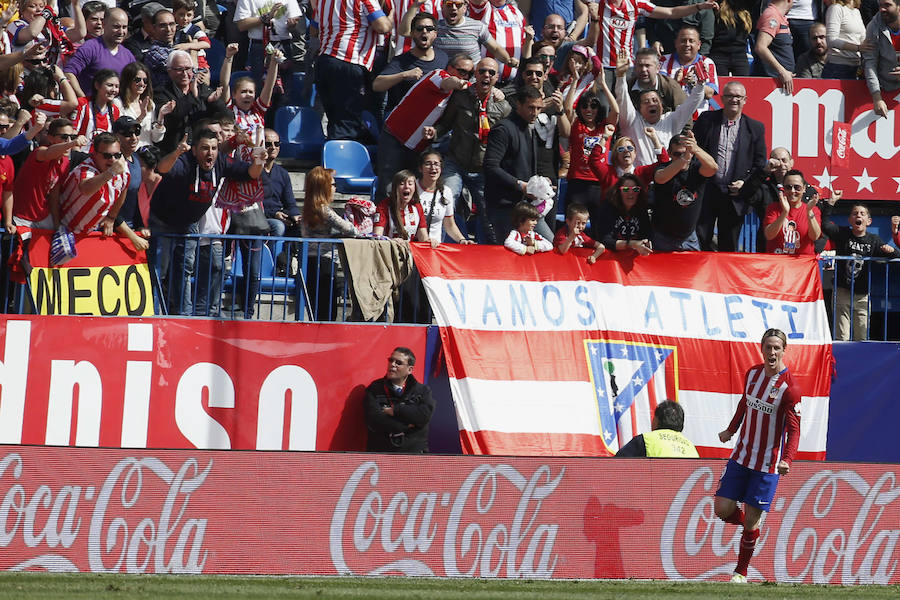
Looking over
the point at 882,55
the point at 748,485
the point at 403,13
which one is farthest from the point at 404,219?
the point at 882,55

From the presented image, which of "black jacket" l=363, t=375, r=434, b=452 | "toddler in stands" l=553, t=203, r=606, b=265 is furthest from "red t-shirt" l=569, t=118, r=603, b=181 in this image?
"black jacket" l=363, t=375, r=434, b=452

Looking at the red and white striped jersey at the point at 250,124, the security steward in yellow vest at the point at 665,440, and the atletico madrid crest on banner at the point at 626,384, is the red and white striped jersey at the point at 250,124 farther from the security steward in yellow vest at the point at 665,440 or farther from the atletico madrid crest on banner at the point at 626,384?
the security steward in yellow vest at the point at 665,440

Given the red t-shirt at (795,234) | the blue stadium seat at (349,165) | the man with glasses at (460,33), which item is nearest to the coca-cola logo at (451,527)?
the red t-shirt at (795,234)

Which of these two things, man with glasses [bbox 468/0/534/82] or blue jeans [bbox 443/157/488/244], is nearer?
blue jeans [bbox 443/157/488/244]

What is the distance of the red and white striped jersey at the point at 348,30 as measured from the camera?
1494cm

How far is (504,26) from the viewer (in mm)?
15727

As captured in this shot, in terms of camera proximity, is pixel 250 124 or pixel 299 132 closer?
pixel 250 124

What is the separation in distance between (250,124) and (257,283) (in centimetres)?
195

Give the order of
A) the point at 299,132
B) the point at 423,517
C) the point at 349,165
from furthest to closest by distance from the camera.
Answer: the point at 299,132, the point at 349,165, the point at 423,517

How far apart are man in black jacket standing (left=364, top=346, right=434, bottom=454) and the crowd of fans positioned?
4.69 ft

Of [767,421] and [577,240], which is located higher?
[577,240]

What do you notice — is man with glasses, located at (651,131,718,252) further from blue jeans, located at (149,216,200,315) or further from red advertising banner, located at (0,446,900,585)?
blue jeans, located at (149,216,200,315)

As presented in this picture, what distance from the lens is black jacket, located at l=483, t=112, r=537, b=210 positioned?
1329 centimetres

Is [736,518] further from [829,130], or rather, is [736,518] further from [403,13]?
[403,13]
